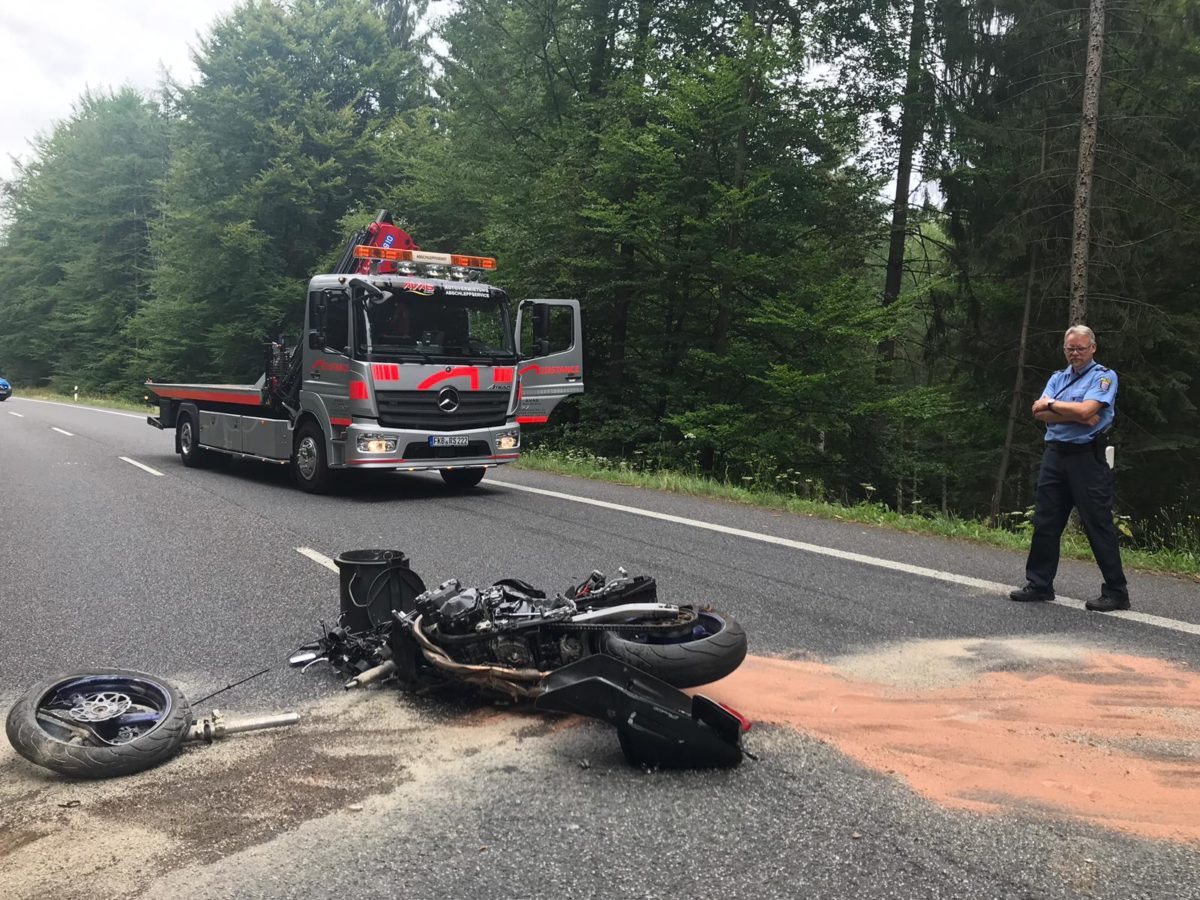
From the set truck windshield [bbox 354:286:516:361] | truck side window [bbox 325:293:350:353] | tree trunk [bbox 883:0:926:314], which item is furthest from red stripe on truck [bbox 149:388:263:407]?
tree trunk [bbox 883:0:926:314]

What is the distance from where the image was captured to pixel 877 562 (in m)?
7.07

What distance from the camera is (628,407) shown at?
19766mm

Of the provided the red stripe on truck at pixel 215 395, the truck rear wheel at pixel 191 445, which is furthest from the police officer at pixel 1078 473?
the truck rear wheel at pixel 191 445

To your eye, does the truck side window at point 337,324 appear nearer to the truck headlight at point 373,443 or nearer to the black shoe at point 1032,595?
the truck headlight at point 373,443

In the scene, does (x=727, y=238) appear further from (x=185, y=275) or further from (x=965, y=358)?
(x=185, y=275)

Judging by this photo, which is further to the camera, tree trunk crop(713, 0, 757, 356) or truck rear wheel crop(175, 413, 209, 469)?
tree trunk crop(713, 0, 757, 356)

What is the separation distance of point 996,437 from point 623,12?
1290cm

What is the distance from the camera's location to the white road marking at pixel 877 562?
5.44m

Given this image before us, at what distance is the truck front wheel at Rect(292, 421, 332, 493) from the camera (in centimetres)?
1063

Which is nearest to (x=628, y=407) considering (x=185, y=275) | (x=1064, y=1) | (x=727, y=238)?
(x=727, y=238)

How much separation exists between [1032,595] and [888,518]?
348 centimetres

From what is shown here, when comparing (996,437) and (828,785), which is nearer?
(828,785)

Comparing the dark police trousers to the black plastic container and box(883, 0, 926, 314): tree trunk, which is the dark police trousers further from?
box(883, 0, 926, 314): tree trunk

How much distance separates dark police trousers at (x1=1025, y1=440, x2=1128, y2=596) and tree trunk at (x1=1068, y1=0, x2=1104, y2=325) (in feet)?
32.6
